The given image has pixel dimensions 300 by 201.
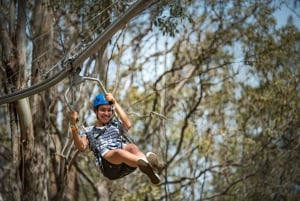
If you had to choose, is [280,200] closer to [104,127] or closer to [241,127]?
[241,127]

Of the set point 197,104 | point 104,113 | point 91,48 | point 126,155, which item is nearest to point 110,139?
A: point 104,113

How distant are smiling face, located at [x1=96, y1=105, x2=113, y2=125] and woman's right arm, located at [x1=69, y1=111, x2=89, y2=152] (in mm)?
217

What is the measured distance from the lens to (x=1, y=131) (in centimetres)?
1267

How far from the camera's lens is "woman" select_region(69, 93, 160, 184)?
4758 millimetres

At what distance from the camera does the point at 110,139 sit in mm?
5133

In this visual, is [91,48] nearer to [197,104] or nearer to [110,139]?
[110,139]

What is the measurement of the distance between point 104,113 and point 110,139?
8.7 inches

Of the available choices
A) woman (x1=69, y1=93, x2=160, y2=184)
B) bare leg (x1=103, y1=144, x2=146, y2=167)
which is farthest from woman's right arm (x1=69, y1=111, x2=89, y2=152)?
bare leg (x1=103, y1=144, x2=146, y2=167)

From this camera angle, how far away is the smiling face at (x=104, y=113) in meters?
5.10

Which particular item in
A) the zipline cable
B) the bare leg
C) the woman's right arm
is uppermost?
the zipline cable

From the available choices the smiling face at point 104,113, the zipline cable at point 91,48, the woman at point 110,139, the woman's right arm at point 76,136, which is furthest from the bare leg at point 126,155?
the zipline cable at point 91,48

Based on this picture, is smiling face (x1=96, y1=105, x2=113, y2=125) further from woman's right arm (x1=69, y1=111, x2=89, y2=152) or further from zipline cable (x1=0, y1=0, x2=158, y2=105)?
zipline cable (x1=0, y1=0, x2=158, y2=105)

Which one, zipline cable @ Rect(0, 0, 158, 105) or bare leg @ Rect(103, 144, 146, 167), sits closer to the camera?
zipline cable @ Rect(0, 0, 158, 105)

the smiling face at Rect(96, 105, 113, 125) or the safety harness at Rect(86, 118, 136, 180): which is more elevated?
the smiling face at Rect(96, 105, 113, 125)
